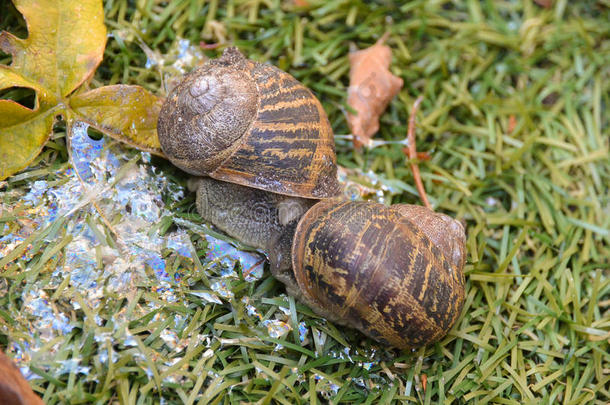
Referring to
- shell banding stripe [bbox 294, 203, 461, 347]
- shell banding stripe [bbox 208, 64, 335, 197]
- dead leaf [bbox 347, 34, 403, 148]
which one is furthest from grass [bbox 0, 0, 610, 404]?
shell banding stripe [bbox 208, 64, 335, 197]

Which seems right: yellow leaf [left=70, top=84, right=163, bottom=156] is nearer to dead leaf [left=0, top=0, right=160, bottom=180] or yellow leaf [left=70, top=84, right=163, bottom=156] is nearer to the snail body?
dead leaf [left=0, top=0, right=160, bottom=180]

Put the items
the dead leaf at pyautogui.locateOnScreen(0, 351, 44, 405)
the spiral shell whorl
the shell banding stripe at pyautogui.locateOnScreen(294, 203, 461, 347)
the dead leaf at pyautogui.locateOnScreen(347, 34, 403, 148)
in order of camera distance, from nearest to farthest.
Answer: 1. the dead leaf at pyautogui.locateOnScreen(0, 351, 44, 405)
2. the shell banding stripe at pyautogui.locateOnScreen(294, 203, 461, 347)
3. the spiral shell whorl
4. the dead leaf at pyautogui.locateOnScreen(347, 34, 403, 148)

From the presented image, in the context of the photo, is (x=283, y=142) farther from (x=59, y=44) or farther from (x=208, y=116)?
(x=59, y=44)

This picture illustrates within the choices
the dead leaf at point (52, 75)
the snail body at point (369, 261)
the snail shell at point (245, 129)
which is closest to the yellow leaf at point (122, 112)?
the dead leaf at point (52, 75)

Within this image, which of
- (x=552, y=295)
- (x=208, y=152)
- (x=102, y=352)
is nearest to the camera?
(x=102, y=352)

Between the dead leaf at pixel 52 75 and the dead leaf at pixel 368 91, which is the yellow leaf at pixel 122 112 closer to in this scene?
the dead leaf at pixel 52 75

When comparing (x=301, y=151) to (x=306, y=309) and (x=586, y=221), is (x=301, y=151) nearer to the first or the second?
(x=306, y=309)

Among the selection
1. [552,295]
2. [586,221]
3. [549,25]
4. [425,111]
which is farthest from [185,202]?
[549,25]
